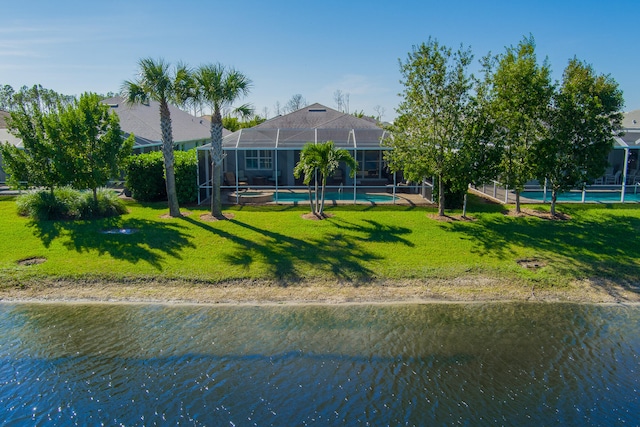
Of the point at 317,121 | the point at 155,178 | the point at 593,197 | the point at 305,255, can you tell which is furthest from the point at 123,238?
the point at 593,197

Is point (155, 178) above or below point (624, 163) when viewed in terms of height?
below

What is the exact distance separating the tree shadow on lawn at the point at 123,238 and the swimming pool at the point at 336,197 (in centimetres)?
638

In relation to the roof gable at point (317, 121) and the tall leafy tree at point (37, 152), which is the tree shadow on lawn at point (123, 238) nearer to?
the tall leafy tree at point (37, 152)

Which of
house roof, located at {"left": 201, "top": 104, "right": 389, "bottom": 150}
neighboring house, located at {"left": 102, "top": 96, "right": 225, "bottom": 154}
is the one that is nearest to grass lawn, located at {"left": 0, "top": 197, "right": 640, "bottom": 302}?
house roof, located at {"left": 201, "top": 104, "right": 389, "bottom": 150}

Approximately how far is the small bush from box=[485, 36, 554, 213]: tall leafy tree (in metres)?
14.1

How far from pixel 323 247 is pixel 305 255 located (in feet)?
2.73

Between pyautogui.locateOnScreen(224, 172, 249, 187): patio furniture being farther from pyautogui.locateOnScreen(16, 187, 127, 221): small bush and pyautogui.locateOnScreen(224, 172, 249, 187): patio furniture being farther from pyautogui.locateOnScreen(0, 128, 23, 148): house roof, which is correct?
pyautogui.locateOnScreen(0, 128, 23, 148): house roof

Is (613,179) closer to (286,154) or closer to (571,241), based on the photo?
(571,241)

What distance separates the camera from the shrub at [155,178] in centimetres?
1986

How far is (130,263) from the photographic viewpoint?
42.3 feet

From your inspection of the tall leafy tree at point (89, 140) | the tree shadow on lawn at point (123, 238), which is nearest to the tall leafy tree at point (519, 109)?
the tree shadow on lawn at point (123, 238)

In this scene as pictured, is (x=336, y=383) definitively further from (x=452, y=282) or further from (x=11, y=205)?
(x=11, y=205)

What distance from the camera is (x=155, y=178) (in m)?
20.1

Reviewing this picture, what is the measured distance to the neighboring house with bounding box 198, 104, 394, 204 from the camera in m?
21.5
